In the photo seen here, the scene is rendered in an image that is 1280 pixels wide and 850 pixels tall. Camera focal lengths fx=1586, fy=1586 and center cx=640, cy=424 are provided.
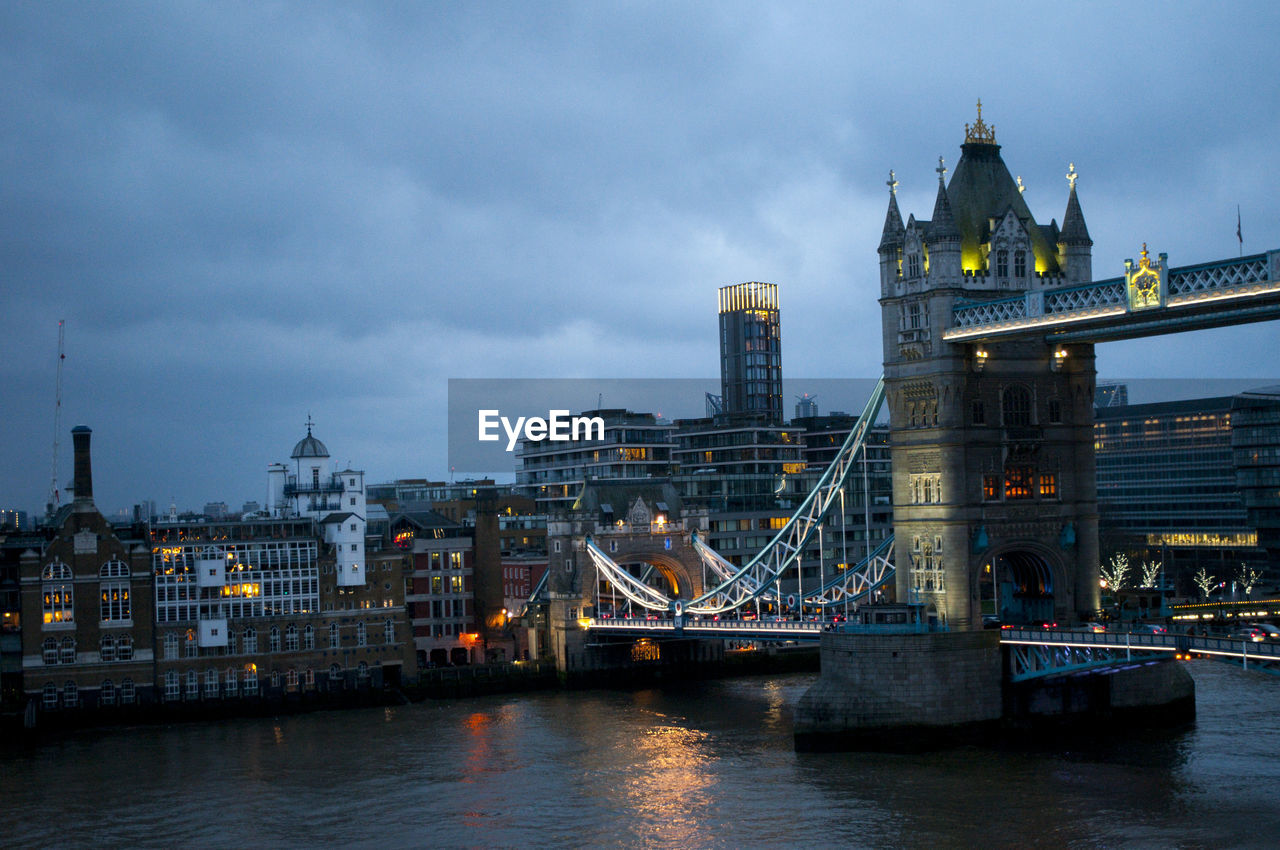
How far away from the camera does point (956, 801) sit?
6172cm

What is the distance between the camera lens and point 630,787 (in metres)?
68.0

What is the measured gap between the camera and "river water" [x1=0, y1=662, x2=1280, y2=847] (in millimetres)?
58375

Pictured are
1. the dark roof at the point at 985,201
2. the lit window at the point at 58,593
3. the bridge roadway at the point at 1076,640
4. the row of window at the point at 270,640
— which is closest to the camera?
the bridge roadway at the point at 1076,640

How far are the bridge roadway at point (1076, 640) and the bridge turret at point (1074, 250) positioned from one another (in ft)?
65.0

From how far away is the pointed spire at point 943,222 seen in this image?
8019cm

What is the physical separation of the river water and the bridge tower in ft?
33.1

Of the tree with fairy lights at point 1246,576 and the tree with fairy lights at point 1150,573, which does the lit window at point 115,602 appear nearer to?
the tree with fairy lights at point 1150,573

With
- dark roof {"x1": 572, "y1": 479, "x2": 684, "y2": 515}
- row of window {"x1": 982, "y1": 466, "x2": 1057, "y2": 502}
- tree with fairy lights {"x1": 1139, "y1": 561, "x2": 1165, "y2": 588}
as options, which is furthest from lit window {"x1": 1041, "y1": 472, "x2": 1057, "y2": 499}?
tree with fairy lights {"x1": 1139, "y1": 561, "x2": 1165, "y2": 588}

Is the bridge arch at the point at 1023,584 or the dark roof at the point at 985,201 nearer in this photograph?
the bridge arch at the point at 1023,584

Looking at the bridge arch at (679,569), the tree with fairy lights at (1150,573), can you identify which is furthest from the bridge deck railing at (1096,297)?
the tree with fairy lights at (1150,573)

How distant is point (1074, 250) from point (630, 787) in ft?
121

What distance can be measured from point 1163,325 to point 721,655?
168ft

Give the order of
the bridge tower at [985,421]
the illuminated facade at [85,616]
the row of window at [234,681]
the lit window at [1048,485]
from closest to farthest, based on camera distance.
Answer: the bridge tower at [985,421] → the lit window at [1048,485] → the illuminated facade at [85,616] → the row of window at [234,681]

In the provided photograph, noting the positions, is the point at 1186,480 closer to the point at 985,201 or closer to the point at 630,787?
the point at 985,201
